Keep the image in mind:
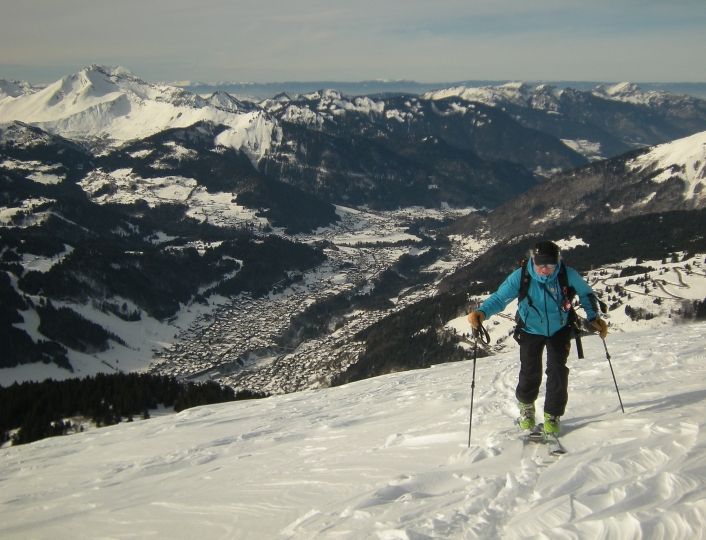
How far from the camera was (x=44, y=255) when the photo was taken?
126 m

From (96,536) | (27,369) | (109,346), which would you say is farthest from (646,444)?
(109,346)

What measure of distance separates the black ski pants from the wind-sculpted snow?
732mm

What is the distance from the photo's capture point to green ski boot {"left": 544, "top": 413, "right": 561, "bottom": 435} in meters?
9.16

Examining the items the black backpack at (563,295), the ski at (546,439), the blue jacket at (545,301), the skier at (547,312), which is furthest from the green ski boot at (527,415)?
the blue jacket at (545,301)

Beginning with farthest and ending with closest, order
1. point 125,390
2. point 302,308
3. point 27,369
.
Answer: point 302,308 < point 27,369 < point 125,390

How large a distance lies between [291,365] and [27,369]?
4583cm

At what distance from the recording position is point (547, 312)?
351 inches

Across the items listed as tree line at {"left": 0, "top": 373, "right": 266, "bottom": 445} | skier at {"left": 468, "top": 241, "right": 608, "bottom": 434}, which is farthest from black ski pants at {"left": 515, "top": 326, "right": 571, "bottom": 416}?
tree line at {"left": 0, "top": 373, "right": 266, "bottom": 445}

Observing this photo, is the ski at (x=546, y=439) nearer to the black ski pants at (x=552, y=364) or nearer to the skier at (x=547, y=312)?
the skier at (x=547, y=312)

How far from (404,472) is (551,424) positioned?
9.40ft

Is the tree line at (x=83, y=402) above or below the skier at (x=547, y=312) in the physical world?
below

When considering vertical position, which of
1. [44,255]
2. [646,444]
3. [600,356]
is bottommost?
[44,255]

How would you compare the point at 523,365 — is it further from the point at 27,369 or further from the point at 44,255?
the point at 44,255

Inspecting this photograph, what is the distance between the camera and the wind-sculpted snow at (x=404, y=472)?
6.47 metres
